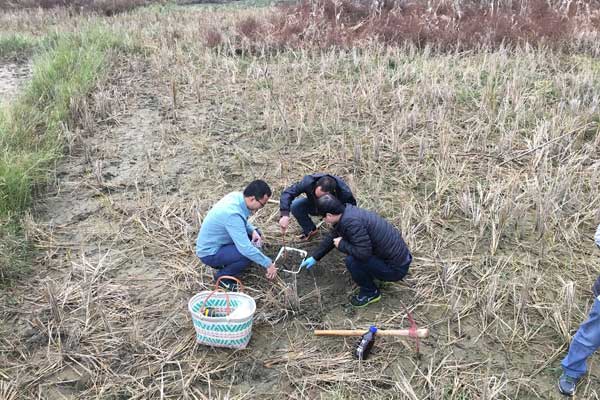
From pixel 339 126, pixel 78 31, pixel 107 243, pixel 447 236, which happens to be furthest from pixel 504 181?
pixel 78 31

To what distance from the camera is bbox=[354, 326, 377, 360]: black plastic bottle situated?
3602 millimetres

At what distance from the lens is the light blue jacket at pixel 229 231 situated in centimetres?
413

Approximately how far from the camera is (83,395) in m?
3.50

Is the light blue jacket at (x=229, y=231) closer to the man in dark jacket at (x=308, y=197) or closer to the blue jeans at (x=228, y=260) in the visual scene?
the blue jeans at (x=228, y=260)

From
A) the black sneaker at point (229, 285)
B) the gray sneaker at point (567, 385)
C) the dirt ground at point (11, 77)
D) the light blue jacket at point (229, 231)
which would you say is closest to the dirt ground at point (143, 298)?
the black sneaker at point (229, 285)

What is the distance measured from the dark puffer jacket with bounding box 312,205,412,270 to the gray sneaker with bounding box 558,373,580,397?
1.32 metres

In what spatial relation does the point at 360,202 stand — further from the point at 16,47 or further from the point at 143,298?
the point at 16,47

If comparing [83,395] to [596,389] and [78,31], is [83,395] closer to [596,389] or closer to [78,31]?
[596,389]

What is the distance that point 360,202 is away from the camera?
525 centimetres

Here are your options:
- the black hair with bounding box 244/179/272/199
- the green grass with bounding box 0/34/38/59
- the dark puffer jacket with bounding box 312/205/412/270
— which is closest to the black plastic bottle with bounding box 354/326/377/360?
the dark puffer jacket with bounding box 312/205/412/270

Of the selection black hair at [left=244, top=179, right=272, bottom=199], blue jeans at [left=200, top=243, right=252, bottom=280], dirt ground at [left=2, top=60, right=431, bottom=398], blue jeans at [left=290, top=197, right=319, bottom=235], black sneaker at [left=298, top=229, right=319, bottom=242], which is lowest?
dirt ground at [left=2, top=60, right=431, bottom=398]

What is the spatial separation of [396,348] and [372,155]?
8.69 feet

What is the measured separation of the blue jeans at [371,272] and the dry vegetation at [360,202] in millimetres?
190

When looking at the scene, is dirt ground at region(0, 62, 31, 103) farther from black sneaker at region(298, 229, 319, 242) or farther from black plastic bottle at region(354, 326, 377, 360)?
black plastic bottle at region(354, 326, 377, 360)
